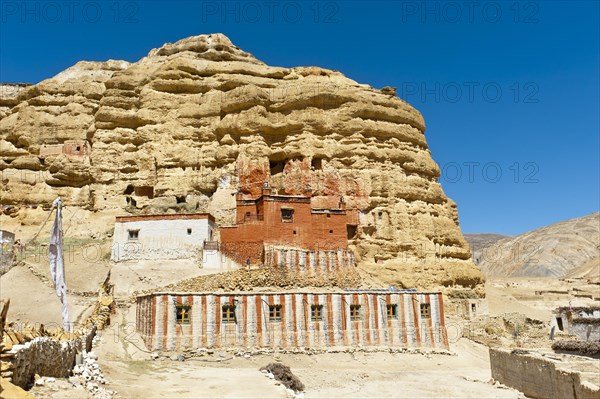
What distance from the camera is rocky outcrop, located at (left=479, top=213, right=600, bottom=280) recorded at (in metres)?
115

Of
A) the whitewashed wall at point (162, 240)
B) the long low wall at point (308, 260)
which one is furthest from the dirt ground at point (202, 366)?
the long low wall at point (308, 260)

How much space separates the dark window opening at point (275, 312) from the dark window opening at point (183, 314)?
173 inches

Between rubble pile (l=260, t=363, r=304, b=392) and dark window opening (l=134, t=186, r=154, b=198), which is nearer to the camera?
rubble pile (l=260, t=363, r=304, b=392)

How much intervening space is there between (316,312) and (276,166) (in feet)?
70.5

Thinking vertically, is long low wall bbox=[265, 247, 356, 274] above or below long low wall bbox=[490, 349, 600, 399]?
above

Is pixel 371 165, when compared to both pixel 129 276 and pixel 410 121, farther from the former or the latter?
pixel 129 276

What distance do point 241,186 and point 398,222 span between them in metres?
13.8

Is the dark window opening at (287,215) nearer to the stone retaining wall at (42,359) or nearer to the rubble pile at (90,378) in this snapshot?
the rubble pile at (90,378)

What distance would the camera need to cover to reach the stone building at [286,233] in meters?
37.8

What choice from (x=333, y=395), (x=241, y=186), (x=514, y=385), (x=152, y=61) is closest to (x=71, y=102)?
(x=152, y=61)

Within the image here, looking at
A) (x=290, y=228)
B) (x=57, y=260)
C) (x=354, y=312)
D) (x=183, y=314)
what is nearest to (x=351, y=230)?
(x=290, y=228)

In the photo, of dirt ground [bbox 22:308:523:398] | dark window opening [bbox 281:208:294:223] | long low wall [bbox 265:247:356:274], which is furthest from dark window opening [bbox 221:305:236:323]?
dark window opening [bbox 281:208:294:223]

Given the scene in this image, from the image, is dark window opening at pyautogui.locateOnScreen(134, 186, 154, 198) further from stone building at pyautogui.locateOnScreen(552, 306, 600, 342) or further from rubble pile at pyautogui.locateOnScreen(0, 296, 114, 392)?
stone building at pyautogui.locateOnScreen(552, 306, 600, 342)

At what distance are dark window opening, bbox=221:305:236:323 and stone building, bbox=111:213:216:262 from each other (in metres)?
9.25
